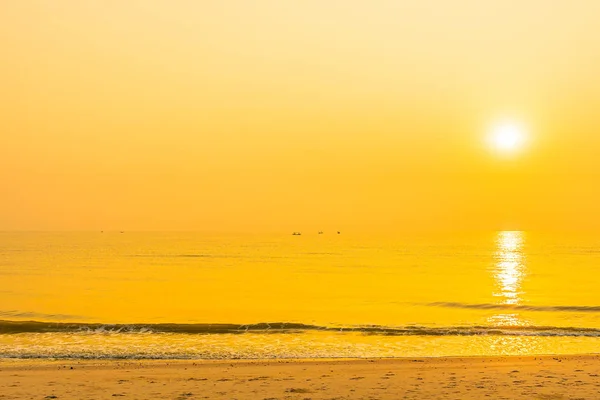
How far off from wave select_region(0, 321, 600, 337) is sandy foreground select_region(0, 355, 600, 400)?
8.66 metres

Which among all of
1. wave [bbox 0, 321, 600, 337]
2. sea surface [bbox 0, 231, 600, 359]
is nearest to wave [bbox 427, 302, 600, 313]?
sea surface [bbox 0, 231, 600, 359]

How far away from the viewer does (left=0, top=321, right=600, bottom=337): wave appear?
31719 mm

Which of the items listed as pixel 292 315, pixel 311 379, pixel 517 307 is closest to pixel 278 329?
pixel 292 315

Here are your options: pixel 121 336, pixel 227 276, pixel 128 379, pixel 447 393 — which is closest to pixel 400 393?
pixel 447 393

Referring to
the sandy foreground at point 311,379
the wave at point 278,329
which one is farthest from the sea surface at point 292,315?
the sandy foreground at point 311,379

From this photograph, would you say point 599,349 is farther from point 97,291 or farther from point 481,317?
point 97,291

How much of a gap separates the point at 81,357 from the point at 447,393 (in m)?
15.0

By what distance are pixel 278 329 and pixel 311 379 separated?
14.5 metres

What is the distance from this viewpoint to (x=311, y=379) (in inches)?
742

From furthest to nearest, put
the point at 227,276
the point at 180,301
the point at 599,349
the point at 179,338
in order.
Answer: the point at 227,276
the point at 180,301
the point at 179,338
the point at 599,349

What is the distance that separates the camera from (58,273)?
247ft

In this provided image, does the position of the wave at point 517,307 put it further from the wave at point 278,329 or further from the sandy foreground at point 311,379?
the sandy foreground at point 311,379

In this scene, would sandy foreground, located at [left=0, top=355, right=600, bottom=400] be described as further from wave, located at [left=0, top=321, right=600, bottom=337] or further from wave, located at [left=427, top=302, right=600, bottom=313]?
wave, located at [left=427, top=302, right=600, bottom=313]

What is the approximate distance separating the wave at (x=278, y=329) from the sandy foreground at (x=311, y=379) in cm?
866
